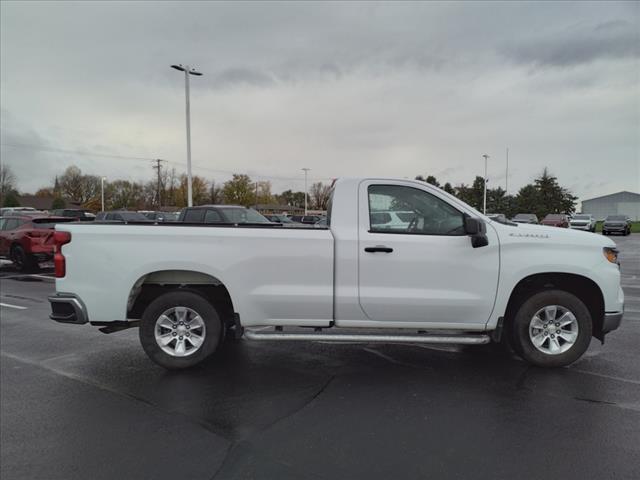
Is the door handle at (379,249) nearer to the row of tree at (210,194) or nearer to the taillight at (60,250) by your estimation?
the taillight at (60,250)

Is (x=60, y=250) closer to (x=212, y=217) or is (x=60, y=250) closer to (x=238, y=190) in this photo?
(x=212, y=217)

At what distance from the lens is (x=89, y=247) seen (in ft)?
16.5

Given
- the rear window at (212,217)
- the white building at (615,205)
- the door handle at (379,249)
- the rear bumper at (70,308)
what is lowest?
the rear bumper at (70,308)

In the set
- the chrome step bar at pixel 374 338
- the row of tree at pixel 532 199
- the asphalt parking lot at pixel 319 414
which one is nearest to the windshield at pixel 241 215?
the asphalt parking lot at pixel 319 414

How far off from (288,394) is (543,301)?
2.78m

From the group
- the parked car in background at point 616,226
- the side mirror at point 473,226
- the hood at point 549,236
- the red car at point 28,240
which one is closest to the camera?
the side mirror at point 473,226

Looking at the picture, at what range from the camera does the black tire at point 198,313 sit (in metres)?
5.10

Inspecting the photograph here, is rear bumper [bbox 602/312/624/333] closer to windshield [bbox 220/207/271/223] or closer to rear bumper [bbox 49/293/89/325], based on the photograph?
rear bumper [bbox 49/293/89/325]

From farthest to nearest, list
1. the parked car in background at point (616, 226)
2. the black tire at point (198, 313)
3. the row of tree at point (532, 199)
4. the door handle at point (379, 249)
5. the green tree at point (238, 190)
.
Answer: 1. the green tree at point (238, 190)
2. the row of tree at point (532, 199)
3. the parked car in background at point (616, 226)
4. the black tire at point (198, 313)
5. the door handle at point (379, 249)

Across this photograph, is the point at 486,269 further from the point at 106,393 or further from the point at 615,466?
the point at 106,393

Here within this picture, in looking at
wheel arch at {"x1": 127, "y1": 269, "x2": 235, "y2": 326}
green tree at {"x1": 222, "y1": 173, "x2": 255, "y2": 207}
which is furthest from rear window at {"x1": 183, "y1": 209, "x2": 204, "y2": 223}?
green tree at {"x1": 222, "y1": 173, "x2": 255, "y2": 207}

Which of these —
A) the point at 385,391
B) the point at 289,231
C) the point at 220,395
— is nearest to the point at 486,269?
the point at 385,391

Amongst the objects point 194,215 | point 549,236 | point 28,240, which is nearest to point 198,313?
point 549,236

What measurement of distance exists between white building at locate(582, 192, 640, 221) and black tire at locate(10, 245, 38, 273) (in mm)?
94846
